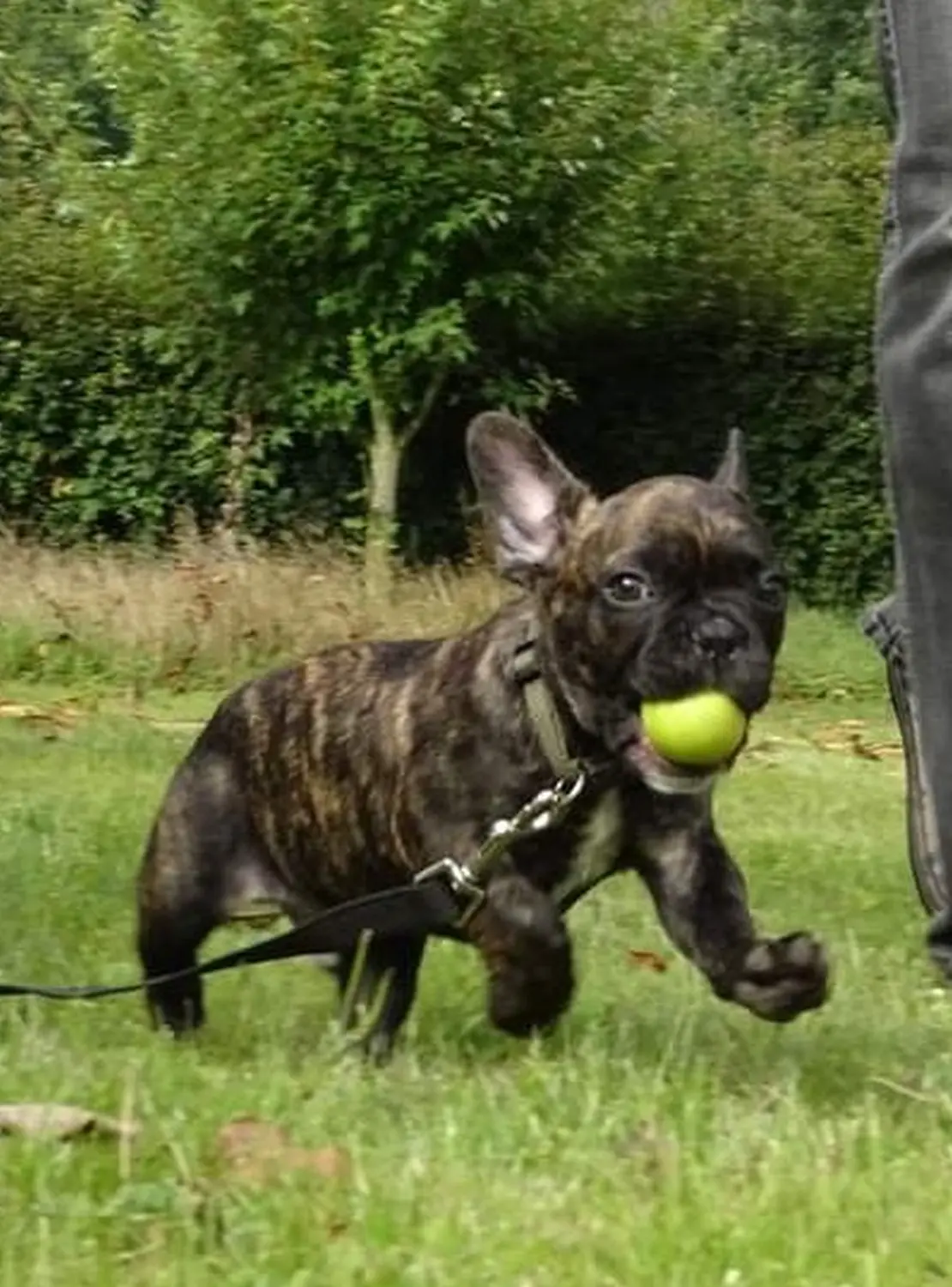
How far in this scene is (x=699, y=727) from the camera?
4.29 m

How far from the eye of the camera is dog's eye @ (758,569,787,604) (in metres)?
4.43

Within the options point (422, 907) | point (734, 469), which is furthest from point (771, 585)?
point (422, 907)

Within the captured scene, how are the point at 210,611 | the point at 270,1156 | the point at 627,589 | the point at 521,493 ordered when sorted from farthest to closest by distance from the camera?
the point at 210,611 → the point at 521,493 → the point at 627,589 → the point at 270,1156

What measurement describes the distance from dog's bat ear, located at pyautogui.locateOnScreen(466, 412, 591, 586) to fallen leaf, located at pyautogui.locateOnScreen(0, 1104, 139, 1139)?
1551 millimetres

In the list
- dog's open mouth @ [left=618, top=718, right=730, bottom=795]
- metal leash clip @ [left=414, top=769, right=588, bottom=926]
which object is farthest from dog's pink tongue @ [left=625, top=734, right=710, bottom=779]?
metal leash clip @ [left=414, top=769, right=588, bottom=926]

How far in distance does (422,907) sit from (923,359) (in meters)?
1.43

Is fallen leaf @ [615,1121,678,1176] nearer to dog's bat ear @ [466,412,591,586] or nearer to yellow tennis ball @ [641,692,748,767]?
yellow tennis ball @ [641,692,748,767]

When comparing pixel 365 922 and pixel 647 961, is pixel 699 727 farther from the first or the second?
pixel 647 961

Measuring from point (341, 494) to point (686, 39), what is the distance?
4.57 m

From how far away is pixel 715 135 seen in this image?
2341cm

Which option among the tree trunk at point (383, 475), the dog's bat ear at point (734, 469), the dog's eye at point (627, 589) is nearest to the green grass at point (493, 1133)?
the dog's eye at point (627, 589)

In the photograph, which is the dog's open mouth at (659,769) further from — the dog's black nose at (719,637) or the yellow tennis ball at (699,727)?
the dog's black nose at (719,637)

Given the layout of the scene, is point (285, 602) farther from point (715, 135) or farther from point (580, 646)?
point (580, 646)

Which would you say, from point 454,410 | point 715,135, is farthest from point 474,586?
point 715,135
